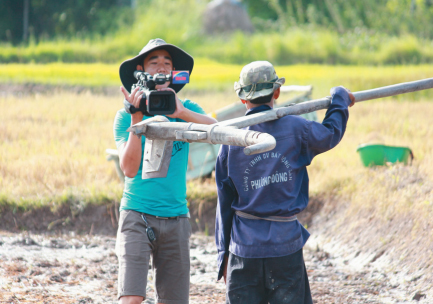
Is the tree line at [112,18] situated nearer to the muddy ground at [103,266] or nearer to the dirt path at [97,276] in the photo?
the muddy ground at [103,266]

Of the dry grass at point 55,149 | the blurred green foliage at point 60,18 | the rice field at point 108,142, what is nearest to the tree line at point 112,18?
the blurred green foliage at point 60,18

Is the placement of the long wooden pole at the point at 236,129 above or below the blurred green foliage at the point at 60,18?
below

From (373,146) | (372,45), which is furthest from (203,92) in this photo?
(372,45)

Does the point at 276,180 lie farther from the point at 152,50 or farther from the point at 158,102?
the point at 152,50

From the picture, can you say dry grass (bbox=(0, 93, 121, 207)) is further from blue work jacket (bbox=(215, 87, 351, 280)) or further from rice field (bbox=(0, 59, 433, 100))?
blue work jacket (bbox=(215, 87, 351, 280))

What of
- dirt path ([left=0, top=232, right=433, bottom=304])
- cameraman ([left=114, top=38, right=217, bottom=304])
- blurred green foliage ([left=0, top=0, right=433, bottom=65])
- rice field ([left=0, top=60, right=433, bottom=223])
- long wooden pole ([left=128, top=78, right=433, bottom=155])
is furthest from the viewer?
blurred green foliage ([left=0, top=0, right=433, bottom=65])

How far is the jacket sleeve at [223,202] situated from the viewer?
272 cm

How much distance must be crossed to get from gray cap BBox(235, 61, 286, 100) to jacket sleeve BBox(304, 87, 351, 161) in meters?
0.26

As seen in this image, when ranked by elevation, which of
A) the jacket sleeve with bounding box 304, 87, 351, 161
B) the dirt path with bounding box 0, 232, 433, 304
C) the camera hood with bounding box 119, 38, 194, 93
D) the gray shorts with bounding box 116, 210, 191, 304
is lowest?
the dirt path with bounding box 0, 232, 433, 304

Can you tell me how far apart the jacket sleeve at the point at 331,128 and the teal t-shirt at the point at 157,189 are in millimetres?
785

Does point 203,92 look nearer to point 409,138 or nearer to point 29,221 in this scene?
point 409,138

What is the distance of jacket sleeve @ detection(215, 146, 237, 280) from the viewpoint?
2723 millimetres

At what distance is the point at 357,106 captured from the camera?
10.6 m

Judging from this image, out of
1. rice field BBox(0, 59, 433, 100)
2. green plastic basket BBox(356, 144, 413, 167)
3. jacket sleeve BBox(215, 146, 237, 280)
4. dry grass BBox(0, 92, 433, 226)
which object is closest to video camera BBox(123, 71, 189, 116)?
jacket sleeve BBox(215, 146, 237, 280)
